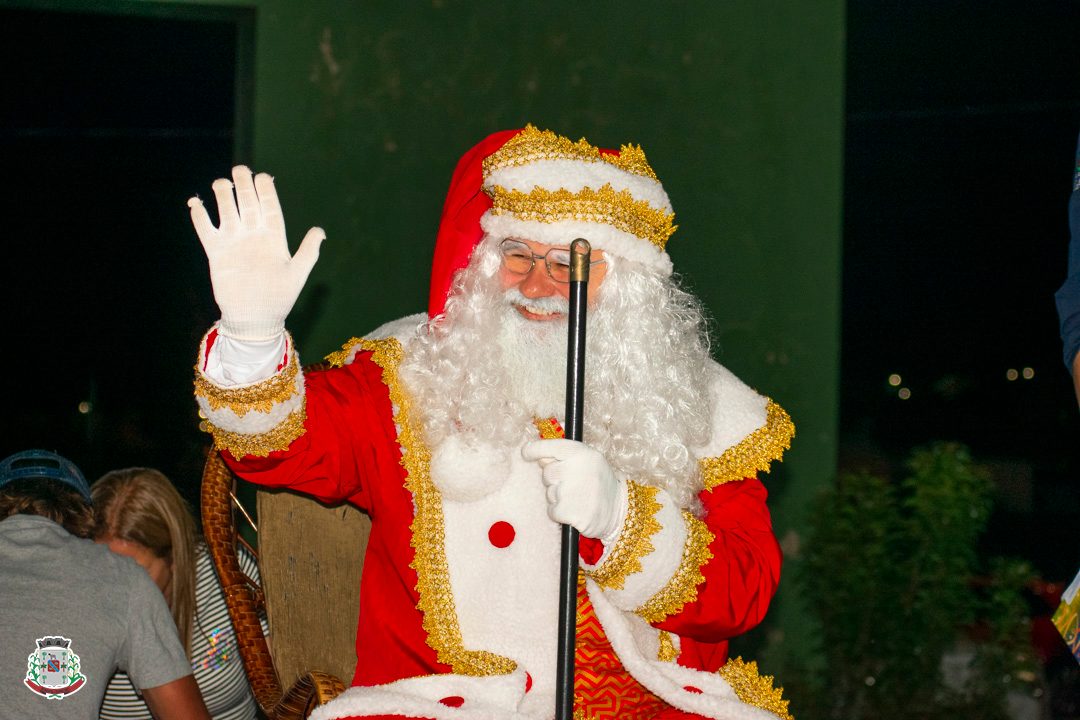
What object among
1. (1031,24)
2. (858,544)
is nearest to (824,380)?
(858,544)

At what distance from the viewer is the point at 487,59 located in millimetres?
4719

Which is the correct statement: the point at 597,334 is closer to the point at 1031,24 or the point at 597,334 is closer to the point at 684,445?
the point at 684,445

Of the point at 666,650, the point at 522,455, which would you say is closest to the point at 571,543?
the point at 522,455

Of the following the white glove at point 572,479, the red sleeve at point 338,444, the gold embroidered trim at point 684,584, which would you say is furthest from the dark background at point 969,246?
the white glove at point 572,479

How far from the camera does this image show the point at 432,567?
2469mm

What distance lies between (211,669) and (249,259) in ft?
5.58

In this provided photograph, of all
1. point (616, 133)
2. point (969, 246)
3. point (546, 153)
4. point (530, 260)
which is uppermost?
point (616, 133)

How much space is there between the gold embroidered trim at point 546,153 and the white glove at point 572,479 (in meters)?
0.76

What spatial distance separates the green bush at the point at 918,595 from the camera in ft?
14.8

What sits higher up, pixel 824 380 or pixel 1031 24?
pixel 1031 24

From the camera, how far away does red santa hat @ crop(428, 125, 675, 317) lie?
258cm

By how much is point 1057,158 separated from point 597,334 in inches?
116

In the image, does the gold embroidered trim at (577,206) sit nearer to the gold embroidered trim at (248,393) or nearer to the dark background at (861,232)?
the gold embroidered trim at (248,393)

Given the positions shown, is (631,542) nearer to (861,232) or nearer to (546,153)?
(546,153)
